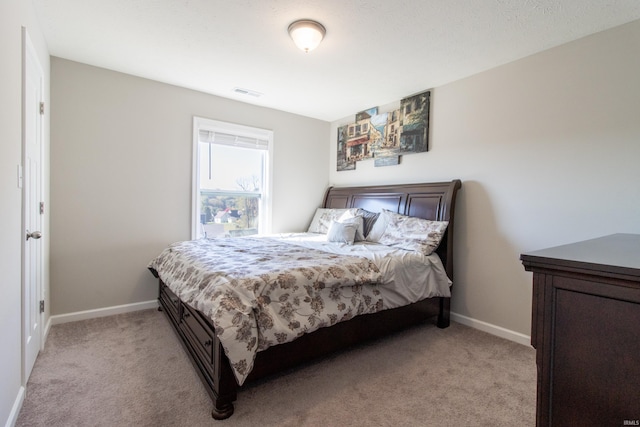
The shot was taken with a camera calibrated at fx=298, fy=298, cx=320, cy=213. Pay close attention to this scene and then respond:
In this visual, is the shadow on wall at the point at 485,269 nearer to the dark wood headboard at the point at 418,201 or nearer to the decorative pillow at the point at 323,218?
the dark wood headboard at the point at 418,201

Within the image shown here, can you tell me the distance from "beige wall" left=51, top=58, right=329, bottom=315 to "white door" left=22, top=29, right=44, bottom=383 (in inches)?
19.7

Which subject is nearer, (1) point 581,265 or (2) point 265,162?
(1) point 581,265

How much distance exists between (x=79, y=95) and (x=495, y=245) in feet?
13.6

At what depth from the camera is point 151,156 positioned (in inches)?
126

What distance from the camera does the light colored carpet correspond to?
63.0 inches

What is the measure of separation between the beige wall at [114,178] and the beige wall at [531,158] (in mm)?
2768

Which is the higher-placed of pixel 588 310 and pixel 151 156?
pixel 151 156

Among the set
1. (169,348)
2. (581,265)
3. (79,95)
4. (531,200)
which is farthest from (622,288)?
(79,95)

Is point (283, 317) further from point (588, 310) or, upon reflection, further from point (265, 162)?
point (265, 162)

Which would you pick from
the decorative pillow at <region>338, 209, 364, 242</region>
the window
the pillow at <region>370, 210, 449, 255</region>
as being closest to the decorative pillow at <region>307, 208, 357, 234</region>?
the decorative pillow at <region>338, 209, 364, 242</region>

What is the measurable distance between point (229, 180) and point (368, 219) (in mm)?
1841

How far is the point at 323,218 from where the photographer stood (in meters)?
4.11

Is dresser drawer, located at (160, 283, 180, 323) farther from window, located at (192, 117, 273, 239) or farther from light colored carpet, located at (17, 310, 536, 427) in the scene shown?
window, located at (192, 117, 273, 239)

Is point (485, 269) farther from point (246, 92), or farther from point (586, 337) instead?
point (246, 92)
